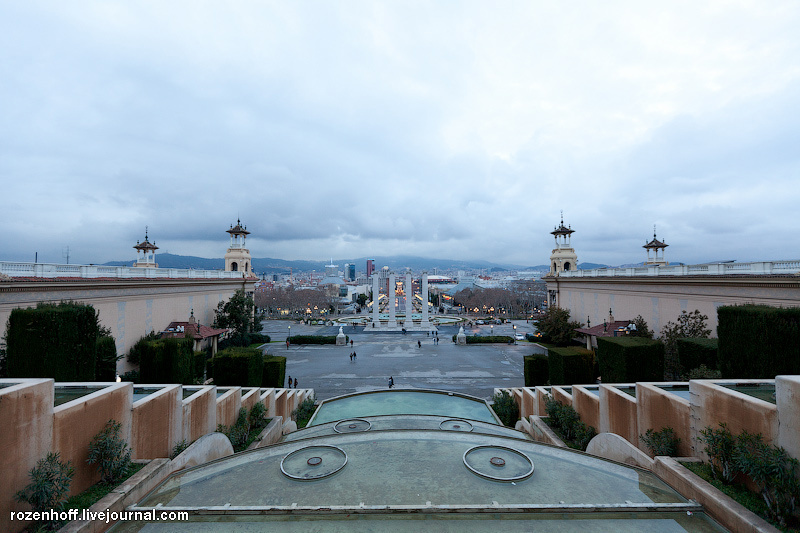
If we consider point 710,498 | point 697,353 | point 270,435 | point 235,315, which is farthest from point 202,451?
point 235,315

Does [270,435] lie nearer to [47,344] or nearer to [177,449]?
[177,449]

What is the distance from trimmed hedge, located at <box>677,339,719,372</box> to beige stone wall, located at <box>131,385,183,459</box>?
21.3 meters

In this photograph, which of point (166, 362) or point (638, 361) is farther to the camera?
point (166, 362)

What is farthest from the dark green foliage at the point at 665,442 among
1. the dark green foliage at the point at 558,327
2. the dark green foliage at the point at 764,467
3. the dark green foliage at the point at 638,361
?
the dark green foliage at the point at 558,327

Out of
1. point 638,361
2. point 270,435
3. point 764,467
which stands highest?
point 764,467

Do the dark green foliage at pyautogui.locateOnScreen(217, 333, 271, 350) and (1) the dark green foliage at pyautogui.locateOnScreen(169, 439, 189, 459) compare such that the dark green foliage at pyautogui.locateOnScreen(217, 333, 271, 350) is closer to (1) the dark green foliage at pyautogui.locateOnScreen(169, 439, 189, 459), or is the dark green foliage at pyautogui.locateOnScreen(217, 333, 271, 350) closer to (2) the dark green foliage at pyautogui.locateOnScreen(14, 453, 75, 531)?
(1) the dark green foliage at pyautogui.locateOnScreen(169, 439, 189, 459)

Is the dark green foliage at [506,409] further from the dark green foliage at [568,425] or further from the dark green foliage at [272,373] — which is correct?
the dark green foliage at [272,373]

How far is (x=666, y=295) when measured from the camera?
92.8 feet

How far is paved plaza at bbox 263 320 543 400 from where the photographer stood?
25094 millimetres

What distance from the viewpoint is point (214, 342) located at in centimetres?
3312

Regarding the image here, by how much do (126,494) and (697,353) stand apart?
22.0 metres

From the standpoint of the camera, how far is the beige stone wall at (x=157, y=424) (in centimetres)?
798

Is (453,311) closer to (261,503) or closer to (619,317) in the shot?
(619,317)

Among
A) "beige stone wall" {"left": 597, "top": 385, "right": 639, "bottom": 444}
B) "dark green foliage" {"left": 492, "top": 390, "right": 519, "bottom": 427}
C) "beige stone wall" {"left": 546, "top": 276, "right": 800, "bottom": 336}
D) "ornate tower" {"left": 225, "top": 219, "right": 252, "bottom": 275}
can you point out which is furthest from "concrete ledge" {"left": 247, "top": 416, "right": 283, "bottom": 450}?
"ornate tower" {"left": 225, "top": 219, "right": 252, "bottom": 275}
